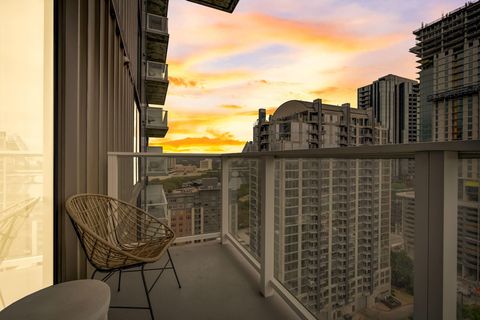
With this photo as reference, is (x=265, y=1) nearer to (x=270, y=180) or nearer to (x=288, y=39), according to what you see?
(x=288, y=39)

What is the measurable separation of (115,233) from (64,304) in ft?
2.98

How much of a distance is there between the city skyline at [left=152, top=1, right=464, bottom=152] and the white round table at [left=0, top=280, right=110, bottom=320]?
3.71m

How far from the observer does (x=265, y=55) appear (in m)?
7.76

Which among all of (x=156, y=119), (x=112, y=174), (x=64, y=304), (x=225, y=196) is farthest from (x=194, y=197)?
(x=156, y=119)

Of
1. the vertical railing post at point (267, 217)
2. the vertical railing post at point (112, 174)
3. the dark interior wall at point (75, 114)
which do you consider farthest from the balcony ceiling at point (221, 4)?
the vertical railing post at point (267, 217)

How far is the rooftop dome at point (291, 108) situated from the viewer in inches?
368

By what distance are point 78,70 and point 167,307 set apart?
1.52 metres

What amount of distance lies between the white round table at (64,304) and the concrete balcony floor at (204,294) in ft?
2.19

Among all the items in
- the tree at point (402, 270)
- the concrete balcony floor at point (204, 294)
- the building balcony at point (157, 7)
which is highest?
the building balcony at point (157, 7)

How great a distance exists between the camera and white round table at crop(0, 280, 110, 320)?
0.75 meters

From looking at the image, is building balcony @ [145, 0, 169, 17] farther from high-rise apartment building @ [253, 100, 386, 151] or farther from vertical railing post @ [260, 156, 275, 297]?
vertical railing post @ [260, 156, 275, 297]

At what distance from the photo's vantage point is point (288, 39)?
255 inches

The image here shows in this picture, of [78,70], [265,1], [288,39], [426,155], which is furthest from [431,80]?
[78,70]

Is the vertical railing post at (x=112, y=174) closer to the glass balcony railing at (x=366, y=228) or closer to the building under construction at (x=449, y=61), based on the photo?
the glass balcony railing at (x=366, y=228)
